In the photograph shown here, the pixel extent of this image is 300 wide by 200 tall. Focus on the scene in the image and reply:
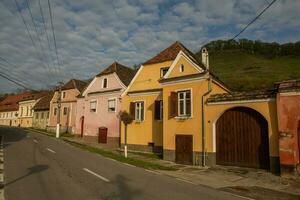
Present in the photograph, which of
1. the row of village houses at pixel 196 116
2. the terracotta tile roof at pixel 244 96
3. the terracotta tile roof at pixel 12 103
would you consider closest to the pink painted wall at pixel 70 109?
the row of village houses at pixel 196 116

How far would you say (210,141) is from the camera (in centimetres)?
1717

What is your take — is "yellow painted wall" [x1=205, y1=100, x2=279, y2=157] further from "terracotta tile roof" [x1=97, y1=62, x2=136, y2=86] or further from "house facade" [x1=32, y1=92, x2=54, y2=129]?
"house facade" [x1=32, y1=92, x2=54, y2=129]

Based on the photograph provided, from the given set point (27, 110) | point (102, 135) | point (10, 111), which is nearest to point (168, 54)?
point (102, 135)

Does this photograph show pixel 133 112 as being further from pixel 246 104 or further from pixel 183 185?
pixel 183 185

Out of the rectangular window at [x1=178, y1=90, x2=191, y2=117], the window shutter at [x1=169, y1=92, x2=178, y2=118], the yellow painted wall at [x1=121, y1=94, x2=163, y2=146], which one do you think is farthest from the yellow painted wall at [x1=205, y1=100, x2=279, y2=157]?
the yellow painted wall at [x1=121, y1=94, x2=163, y2=146]

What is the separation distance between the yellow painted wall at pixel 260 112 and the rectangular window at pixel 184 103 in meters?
1.40

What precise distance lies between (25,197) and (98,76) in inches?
980

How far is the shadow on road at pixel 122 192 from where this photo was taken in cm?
788

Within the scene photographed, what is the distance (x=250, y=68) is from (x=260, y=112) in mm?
48332

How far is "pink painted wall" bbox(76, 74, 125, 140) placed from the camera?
2848 centimetres

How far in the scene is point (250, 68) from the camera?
60.1 m

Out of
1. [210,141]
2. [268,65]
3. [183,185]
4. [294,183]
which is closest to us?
[183,185]

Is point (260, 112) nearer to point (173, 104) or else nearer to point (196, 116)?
point (196, 116)

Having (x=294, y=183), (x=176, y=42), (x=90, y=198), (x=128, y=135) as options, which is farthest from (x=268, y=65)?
(x=90, y=198)
